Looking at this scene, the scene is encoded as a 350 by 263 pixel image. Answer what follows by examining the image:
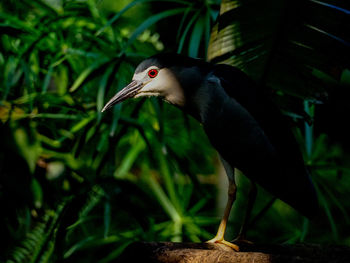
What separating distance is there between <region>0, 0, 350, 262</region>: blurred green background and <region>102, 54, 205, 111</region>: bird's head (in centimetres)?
26

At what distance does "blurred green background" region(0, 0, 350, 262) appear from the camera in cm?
172

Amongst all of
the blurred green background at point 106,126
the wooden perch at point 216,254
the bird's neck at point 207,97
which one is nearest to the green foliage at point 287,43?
the blurred green background at point 106,126

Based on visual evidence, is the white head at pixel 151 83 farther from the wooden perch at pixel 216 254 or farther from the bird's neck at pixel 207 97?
the wooden perch at pixel 216 254

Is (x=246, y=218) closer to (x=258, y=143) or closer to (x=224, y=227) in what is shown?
(x=224, y=227)

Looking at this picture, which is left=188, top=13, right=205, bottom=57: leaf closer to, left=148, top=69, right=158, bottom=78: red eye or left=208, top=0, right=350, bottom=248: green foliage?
left=208, top=0, right=350, bottom=248: green foliage

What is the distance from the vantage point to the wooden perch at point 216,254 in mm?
1107

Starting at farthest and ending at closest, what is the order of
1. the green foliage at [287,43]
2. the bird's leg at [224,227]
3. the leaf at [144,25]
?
the leaf at [144,25]
the green foliage at [287,43]
the bird's leg at [224,227]

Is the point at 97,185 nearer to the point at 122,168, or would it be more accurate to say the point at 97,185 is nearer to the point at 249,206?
the point at 122,168

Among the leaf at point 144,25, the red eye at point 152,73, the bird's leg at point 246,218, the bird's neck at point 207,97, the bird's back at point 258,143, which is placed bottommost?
the bird's leg at point 246,218

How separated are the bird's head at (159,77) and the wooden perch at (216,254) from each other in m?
0.42

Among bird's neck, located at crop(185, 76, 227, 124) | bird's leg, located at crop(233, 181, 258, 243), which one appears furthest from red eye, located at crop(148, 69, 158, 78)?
bird's leg, located at crop(233, 181, 258, 243)

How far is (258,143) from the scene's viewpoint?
1.47m

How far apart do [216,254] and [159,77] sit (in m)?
0.54

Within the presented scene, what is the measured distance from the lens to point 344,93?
253 centimetres
